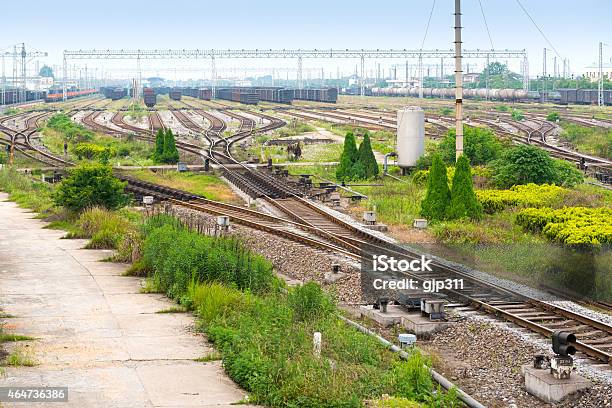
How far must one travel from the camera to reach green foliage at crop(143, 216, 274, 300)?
18.1 meters

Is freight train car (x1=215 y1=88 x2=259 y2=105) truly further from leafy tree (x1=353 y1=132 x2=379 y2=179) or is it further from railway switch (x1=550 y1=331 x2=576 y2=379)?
railway switch (x1=550 y1=331 x2=576 y2=379)

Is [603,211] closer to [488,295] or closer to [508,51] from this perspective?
[488,295]

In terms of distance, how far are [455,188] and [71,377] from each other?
16.3 metres

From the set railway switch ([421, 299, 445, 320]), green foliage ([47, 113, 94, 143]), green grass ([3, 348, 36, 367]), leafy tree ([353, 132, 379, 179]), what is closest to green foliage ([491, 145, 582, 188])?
leafy tree ([353, 132, 379, 179])

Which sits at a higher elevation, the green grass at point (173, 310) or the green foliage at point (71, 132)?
the green foliage at point (71, 132)

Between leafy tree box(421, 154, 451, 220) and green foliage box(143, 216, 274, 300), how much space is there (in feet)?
28.2

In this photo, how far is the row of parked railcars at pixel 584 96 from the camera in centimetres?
10781

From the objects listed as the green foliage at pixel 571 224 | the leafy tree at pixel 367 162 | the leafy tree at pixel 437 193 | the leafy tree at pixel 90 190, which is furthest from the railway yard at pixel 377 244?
the leafy tree at pixel 437 193

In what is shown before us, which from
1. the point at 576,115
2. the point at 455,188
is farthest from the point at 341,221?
the point at 576,115

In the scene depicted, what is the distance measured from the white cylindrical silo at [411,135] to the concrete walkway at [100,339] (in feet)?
60.6

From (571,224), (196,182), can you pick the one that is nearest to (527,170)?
(571,224)

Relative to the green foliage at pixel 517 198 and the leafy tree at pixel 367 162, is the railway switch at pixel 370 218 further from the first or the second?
the leafy tree at pixel 367 162

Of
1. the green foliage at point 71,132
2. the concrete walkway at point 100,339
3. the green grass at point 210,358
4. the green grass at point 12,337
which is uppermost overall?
the green foliage at point 71,132

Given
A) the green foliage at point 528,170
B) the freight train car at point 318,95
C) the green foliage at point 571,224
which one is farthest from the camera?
the freight train car at point 318,95
